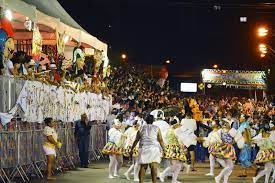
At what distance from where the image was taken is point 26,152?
1630cm

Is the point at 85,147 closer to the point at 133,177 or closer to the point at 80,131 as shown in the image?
the point at 80,131

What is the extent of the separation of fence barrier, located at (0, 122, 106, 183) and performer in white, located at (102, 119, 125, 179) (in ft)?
6.53

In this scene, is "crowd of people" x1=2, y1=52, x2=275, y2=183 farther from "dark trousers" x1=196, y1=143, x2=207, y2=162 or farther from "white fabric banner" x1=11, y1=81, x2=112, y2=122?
"dark trousers" x1=196, y1=143, x2=207, y2=162

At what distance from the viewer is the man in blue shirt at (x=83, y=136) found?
70.9ft

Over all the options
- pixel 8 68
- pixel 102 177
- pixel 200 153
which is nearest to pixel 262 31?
pixel 200 153

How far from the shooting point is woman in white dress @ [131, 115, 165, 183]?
1476 centimetres

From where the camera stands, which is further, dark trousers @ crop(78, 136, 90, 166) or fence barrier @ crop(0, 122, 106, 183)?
dark trousers @ crop(78, 136, 90, 166)

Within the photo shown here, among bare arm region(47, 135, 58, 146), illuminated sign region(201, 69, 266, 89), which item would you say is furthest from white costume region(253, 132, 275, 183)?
illuminated sign region(201, 69, 266, 89)

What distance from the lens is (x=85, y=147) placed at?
2197cm

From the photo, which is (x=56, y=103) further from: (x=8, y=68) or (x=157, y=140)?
(x=157, y=140)

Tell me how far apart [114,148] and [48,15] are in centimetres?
458

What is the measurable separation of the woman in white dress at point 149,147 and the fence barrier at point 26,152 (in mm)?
3212

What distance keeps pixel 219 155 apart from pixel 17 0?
719cm

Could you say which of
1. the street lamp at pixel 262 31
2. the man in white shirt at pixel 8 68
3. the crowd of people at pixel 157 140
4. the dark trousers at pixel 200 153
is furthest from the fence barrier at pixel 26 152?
the street lamp at pixel 262 31
